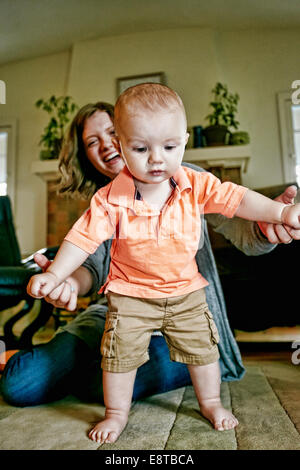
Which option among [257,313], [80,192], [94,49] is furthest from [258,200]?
[94,49]

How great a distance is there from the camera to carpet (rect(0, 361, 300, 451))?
2.00ft

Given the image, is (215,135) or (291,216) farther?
(215,135)

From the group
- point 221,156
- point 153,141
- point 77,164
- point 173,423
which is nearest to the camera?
point 153,141

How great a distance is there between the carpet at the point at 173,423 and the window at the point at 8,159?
298 cm

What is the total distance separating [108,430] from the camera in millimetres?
642

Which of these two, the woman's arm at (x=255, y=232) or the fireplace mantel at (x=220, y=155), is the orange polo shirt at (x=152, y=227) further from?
the fireplace mantel at (x=220, y=155)

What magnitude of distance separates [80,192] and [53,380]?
55 cm

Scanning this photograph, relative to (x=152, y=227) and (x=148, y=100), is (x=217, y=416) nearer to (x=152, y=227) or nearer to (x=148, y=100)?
(x=152, y=227)

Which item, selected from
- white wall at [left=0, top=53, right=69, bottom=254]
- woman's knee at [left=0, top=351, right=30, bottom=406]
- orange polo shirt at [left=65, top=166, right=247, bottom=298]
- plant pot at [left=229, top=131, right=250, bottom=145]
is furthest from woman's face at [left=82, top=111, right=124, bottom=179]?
white wall at [left=0, top=53, right=69, bottom=254]

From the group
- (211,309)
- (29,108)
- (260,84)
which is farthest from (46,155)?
(211,309)

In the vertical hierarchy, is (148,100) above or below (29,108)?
below

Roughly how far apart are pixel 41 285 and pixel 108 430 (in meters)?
0.28

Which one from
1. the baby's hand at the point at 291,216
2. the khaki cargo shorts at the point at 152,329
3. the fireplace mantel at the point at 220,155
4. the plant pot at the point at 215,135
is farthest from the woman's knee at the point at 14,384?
the plant pot at the point at 215,135
